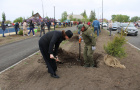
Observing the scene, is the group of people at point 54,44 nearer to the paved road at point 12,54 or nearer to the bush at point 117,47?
the bush at point 117,47

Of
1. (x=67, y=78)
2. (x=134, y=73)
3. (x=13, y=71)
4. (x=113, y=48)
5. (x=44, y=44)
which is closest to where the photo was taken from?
(x=44, y=44)

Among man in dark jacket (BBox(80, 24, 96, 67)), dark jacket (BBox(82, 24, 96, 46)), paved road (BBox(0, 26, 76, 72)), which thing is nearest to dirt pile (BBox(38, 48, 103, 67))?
man in dark jacket (BBox(80, 24, 96, 67))

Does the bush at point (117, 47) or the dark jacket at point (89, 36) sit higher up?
the dark jacket at point (89, 36)

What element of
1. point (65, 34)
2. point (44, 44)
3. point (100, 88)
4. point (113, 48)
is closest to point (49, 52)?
point (44, 44)

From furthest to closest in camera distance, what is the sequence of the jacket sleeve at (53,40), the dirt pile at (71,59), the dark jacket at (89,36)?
the dirt pile at (71,59), the dark jacket at (89,36), the jacket sleeve at (53,40)

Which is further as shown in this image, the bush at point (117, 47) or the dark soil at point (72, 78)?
the bush at point (117, 47)

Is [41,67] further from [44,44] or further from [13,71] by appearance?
[44,44]

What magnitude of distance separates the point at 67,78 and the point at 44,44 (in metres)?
1.28

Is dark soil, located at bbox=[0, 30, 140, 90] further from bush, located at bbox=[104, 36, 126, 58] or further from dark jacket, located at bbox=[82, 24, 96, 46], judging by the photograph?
dark jacket, located at bbox=[82, 24, 96, 46]

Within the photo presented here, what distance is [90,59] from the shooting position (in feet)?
17.0

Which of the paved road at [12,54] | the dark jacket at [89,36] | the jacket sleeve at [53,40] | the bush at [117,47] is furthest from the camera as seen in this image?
the paved road at [12,54]

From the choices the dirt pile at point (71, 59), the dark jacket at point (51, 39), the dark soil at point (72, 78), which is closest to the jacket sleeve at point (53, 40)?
the dark jacket at point (51, 39)

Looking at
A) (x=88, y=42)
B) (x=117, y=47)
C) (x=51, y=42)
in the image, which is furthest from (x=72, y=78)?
(x=117, y=47)

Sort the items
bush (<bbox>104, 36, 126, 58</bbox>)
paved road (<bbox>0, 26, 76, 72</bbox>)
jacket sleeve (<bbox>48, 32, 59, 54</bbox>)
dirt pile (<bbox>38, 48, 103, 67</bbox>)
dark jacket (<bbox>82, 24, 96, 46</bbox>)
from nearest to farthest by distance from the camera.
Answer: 1. jacket sleeve (<bbox>48, 32, 59, 54</bbox>)
2. dark jacket (<bbox>82, 24, 96, 46</bbox>)
3. bush (<bbox>104, 36, 126, 58</bbox>)
4. dirt pile (<bbox>38, 48, 103, 67</bbox>)
5. paved road (<bbox>0, 26, 76, 72</bbox>)
